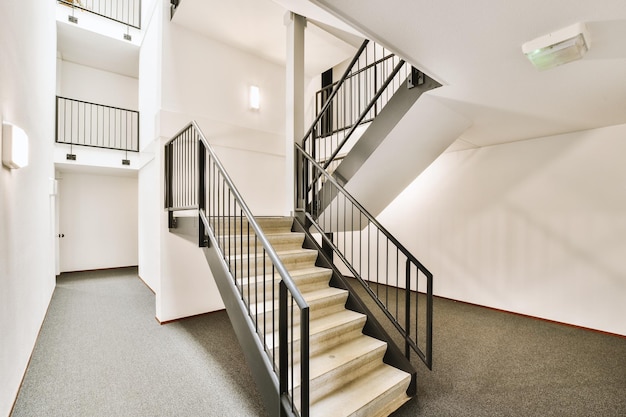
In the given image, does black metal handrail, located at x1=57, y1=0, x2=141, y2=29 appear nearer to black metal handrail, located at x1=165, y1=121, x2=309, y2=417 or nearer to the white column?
the white column

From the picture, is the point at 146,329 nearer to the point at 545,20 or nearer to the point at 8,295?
the point at 8,295

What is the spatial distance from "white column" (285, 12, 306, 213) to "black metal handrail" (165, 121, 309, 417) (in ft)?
4.14

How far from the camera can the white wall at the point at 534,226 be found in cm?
367

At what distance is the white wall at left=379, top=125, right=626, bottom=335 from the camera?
3668 mm

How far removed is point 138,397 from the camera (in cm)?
238

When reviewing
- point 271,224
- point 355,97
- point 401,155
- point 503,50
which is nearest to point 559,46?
point 503,50

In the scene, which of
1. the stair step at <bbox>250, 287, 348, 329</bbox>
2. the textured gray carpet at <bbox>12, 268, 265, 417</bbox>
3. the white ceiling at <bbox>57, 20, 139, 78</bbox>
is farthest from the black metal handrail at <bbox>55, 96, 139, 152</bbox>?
the stair step at <bbox>250, 287, 348, 329</bbox>

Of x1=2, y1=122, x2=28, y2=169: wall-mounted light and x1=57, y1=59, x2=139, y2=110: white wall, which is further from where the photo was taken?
x1=57, y1=59, x2=139, y2=110: white wall

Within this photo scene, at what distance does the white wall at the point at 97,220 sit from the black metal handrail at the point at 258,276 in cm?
499

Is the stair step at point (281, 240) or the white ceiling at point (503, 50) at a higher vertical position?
the white ceiling at point (503, 50)

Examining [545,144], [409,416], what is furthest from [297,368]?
[545,144]

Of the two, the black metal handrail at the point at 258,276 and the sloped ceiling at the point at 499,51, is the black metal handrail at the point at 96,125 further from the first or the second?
the sloped ceiling at the point at 499,51

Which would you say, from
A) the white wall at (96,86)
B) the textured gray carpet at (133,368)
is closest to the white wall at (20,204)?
the textured gray carpet at (133,368)

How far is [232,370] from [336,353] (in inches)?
43.8
